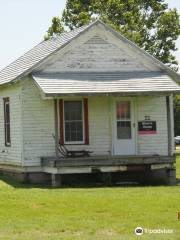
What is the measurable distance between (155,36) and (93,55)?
2282cm

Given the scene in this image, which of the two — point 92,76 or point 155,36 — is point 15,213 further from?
point 155,36

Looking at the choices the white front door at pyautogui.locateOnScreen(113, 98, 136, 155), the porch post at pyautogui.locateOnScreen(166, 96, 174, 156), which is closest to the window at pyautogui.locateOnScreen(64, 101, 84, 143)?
the white front door at pyautogui.locateOnScreen(113, 98, 136, 155)

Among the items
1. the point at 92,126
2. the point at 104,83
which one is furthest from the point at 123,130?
the point at 104,83

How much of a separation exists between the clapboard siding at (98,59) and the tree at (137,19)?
19347mm

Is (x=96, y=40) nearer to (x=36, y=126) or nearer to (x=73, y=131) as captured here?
(x=73, y=131)

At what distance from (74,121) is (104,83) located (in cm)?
170

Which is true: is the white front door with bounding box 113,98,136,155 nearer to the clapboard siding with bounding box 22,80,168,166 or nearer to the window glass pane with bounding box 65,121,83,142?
the clapboard siding with bounding box 22,80,168,166

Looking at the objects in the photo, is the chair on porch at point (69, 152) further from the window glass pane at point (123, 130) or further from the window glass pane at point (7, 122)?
the window glass pane at point (7, 122)

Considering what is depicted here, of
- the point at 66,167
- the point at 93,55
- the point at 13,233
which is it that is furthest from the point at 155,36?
the point at 13,233

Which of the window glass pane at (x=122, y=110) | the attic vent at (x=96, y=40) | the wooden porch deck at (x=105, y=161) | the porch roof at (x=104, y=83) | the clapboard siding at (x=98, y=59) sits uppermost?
the attic vent at (x=96, y=40)

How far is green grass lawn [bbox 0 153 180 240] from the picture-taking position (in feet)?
44.1

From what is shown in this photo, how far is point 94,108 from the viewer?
79.6ft

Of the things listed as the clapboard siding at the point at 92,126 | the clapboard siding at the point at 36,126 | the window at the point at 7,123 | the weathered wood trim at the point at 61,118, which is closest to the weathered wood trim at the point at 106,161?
the clapboard siding at the point at 36,126

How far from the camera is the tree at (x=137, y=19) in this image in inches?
1769
